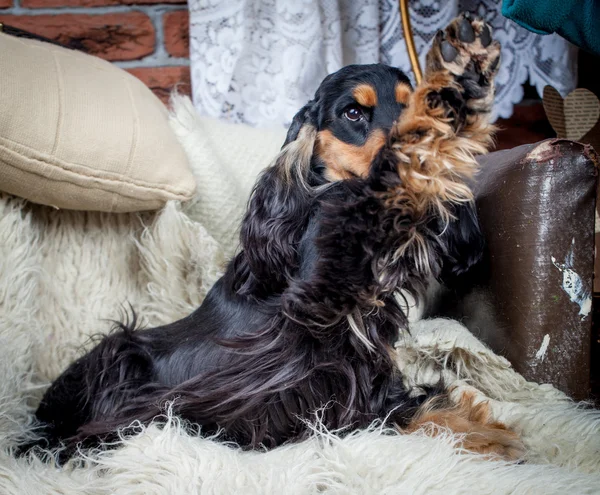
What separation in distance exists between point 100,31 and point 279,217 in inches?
58.5

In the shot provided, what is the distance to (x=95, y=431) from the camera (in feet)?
4.01

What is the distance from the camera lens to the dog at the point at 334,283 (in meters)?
1.01

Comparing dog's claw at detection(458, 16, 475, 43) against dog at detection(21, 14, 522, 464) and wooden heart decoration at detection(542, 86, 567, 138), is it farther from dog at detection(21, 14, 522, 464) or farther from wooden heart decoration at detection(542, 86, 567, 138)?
wooden heart decoration at detection(542, 86, 567, 138)

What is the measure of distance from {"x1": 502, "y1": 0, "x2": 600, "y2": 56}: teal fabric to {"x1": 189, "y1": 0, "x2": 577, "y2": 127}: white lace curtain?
2.78 feet

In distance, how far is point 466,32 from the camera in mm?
945

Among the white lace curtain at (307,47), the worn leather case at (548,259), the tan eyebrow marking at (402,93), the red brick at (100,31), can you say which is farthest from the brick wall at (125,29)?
the worn leather case at (548,259)

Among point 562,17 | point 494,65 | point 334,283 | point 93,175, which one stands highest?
point 562,17

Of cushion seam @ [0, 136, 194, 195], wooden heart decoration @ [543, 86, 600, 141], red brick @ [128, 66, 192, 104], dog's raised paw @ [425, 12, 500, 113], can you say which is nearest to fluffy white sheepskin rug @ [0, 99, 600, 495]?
cushion seam @ [0, 136, 194, 195]

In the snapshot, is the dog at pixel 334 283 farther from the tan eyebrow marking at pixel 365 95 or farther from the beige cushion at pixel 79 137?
the beige cushion at pixel 79 137

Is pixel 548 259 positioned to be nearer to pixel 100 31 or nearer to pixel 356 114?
pixel 356 114

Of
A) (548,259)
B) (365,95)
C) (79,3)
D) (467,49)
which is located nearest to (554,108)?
(548,259)

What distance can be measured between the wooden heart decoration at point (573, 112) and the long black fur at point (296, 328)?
0.73 meters

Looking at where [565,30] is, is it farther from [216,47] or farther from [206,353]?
[216,47]

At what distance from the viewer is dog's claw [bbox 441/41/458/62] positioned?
95 cm
